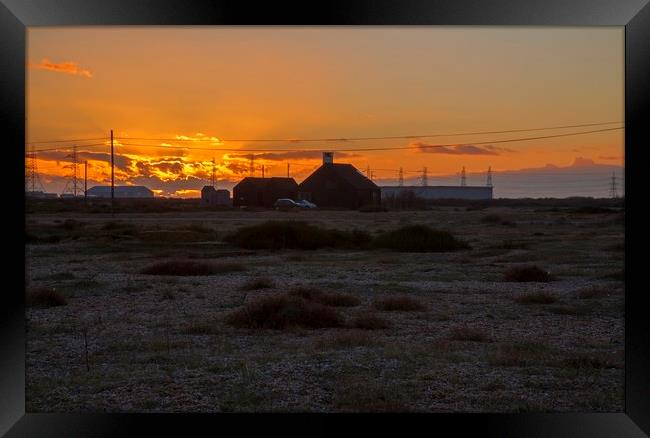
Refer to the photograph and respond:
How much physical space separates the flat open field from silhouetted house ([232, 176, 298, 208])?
29.3 meters

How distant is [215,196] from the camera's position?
55.0 metres

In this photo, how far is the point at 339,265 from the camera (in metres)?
17.6

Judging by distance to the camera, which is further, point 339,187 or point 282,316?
point 339,187

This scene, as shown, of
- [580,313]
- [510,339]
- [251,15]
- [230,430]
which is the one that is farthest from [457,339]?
[251,15]

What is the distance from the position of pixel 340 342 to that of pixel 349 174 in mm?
39333

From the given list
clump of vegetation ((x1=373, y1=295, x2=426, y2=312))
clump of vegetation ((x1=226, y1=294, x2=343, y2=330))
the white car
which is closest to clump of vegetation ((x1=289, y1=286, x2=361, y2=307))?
clump of vegetation ((x1=373, y1=295, x2=426, y2=312))

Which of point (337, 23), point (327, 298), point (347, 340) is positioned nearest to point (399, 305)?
point (327, 298)

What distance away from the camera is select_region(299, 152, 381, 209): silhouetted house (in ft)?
155

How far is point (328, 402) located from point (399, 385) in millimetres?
872

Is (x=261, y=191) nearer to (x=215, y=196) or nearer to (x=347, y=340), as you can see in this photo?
(x=215, y=196)

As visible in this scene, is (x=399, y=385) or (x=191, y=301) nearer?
(x=399, y=385)

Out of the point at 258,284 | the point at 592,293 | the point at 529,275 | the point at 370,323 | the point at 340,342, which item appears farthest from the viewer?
the point at 529,275

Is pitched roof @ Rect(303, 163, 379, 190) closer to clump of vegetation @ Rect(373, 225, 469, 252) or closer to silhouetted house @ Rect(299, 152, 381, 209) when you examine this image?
silhouetted house @ Rect(299, 152, 381, 209)

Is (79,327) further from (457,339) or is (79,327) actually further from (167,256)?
(167,256)
